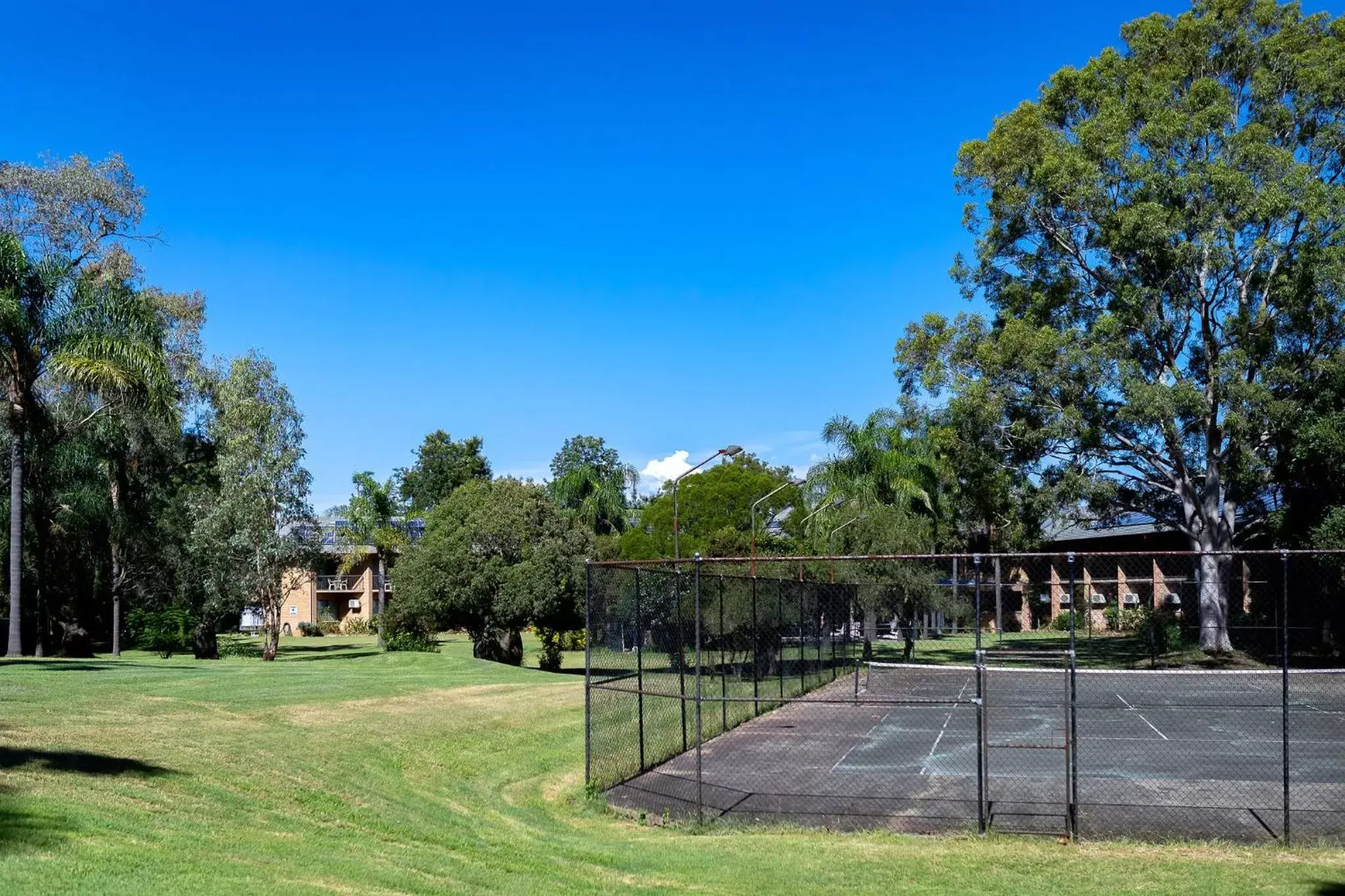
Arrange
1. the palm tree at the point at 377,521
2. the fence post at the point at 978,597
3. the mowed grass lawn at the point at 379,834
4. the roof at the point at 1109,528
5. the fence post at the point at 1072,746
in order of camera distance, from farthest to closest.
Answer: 1. the palm tree at the point at 377,521
2. the roof at the point at 1109,528
3. the fence post at the point at 978,597
4. the fence post at the point at 1072,746
5. the mowed grass lawn at the point at 379,834

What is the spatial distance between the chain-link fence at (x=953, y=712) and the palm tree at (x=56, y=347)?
1193cm

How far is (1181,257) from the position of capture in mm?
35594

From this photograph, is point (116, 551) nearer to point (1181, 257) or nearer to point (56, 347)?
point (56, 347)

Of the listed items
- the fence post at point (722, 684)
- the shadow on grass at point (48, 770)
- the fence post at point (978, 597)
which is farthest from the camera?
the fence post at point (722, 684)

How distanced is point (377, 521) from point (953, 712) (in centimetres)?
4980

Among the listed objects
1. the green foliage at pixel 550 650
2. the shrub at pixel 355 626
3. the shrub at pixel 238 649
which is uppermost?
the green foliage at pixel 550 650

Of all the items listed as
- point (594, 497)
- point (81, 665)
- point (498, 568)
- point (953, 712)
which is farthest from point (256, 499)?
point (594, 497)

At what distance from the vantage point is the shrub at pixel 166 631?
4366 cm

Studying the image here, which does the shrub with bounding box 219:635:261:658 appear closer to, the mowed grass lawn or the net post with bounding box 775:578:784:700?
the net post with bounding box 775:578:784:700

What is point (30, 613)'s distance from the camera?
4022 centimetres

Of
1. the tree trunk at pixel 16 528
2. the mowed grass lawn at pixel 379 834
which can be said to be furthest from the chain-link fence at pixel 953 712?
the tree trunk at pixel 16 528

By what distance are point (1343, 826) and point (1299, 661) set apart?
24925 millimetres

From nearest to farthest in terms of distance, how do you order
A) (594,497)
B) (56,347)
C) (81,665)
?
(56,347) < (81,665) < (594,497)

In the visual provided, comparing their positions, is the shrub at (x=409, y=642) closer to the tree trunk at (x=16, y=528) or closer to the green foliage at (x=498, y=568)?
the green foliage at (x=498, y=568)
